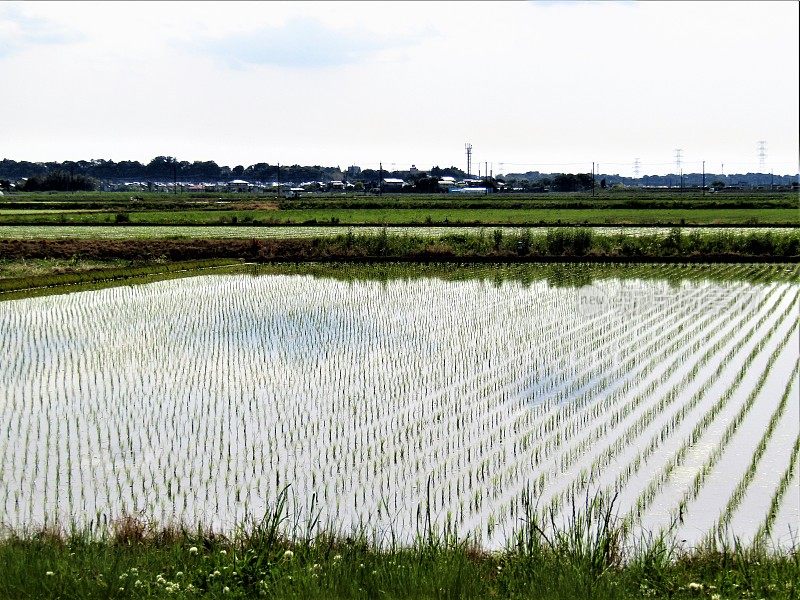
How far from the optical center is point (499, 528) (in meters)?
5.45

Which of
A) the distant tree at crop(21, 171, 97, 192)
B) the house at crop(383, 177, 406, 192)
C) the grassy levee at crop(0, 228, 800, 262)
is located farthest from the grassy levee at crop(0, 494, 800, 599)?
the distant tree at crop(21, 171, 97, 192)

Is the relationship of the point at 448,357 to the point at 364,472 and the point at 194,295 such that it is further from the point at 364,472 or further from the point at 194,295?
the point at 194,295

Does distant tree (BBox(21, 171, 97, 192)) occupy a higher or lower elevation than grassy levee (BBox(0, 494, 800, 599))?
higher

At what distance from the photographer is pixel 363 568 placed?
4352mm

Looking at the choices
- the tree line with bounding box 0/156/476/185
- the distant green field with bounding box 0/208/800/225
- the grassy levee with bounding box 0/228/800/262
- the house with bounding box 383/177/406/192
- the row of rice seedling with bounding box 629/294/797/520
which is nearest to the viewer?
the row of rice seedling with bounding box 629/294/797/520

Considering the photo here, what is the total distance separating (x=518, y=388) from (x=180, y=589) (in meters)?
5.60

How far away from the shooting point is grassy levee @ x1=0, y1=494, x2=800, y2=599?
4.09 metres

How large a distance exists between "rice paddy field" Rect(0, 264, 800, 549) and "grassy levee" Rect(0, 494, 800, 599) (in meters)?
0.41

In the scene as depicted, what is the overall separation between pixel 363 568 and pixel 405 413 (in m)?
3.95

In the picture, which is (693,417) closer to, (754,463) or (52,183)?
(754,463)

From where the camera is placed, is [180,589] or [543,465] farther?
[543,465]

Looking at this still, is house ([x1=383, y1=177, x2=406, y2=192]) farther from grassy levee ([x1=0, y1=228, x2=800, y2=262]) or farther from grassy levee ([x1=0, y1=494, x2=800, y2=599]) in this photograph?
grassy levee ([x1=0, y1=494, x2=800, y2=599])

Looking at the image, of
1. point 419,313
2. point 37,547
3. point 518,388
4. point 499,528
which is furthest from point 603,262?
point 37,547

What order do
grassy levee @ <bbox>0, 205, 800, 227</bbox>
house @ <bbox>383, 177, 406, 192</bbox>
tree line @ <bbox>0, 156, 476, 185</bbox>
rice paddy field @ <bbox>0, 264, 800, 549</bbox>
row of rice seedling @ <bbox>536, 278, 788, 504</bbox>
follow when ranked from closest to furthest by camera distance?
rice paddy field @ <bbox>0, 264, 800, 549</bbox> < row of rice seedling @ <bbox>536, 278, 788, 504</bbox> < grassy levee @ <bbox>0, 205, 800, 227</bbox> < house @ <bbox>383, 177, 406, 192</bbox> < tree line @ <bbox>0, 156, 476, 185</bbox>
